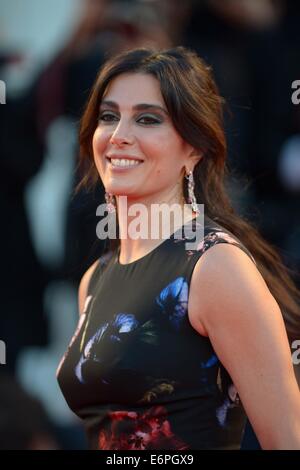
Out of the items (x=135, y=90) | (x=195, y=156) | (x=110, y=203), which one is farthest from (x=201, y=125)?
(x=110, y=203)

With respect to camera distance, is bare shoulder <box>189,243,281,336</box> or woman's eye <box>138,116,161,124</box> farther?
woman's eye <box>138,116,161,124</box>

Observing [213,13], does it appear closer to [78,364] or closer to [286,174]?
[286,174]

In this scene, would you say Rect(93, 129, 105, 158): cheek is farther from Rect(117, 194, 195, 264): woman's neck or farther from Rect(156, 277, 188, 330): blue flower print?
Rect(156, 277, 188, 330): blue flower print

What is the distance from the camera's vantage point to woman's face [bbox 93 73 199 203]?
3.20 m

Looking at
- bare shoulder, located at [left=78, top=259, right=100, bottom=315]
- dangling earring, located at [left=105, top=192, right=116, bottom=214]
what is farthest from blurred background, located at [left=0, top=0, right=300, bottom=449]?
dangling earring, located at [left=105, top=192, right=116, bottom=214]

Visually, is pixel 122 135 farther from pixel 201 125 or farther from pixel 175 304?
pixel 175 304

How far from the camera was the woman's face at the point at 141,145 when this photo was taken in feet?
10.5

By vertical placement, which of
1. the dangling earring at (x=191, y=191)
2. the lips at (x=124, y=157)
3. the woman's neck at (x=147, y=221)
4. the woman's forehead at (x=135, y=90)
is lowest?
the woman's neck at (x=147, y=221)

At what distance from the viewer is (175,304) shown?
298cm

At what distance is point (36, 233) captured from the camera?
5195mm

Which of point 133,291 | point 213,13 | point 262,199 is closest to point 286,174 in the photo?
point 262,199

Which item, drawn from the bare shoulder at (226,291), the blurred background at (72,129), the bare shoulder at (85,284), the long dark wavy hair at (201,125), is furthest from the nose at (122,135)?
the blurred background at (72,129)

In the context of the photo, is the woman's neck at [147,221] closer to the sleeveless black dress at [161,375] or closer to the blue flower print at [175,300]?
the sleeveless black dress at [161,375]
